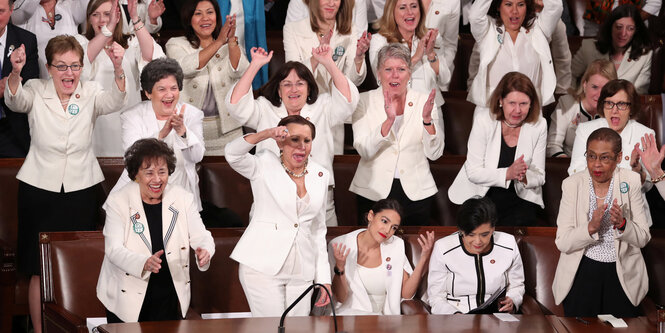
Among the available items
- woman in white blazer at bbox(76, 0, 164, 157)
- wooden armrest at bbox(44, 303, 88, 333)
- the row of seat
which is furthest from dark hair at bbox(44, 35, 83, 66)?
wooden armrest at bbox(44, 303, 88, 333)

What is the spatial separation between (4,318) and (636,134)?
338cm

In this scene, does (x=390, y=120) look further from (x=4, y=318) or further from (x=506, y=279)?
(x=4, y=318)

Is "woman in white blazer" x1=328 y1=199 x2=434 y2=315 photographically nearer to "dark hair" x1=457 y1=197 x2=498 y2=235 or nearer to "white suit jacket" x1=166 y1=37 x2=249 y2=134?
"dark hair" x1=457 y1=197 x2=498 y2=235

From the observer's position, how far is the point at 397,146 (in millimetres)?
5055

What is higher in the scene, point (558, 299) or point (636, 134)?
point (636, 134)

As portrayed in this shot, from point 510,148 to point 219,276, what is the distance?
167 centimetres

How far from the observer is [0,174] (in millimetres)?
5113

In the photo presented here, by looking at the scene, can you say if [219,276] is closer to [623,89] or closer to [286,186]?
[286,186]

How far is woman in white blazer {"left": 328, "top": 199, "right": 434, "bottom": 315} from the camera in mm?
4559

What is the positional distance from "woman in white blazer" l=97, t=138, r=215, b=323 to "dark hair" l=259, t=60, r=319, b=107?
784mm

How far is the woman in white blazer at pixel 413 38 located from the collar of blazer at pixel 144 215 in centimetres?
185

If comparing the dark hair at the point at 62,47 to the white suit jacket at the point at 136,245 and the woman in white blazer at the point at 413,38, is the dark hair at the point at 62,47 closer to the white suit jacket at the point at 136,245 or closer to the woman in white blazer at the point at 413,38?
the white suit jacket at the point at 136,245

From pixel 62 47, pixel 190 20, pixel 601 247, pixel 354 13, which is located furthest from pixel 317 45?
pixel 601 247

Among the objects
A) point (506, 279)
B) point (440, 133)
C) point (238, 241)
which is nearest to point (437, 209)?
point (440, 133)
